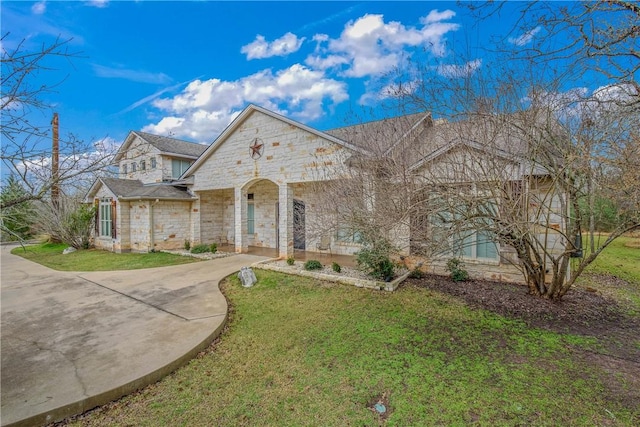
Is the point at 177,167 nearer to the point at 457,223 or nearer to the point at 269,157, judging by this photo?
the point at 269,157

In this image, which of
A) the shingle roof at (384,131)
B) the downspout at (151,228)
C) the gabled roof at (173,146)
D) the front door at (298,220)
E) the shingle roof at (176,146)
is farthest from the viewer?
the shingle roof at (176,146)

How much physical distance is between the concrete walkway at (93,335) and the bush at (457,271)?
6.70 metres

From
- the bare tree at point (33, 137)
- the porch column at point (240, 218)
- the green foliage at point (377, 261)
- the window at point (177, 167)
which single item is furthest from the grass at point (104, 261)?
the bare tree at point (33, 137)

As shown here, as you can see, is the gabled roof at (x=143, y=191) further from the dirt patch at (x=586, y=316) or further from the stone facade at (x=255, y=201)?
the dirt patch at (x=586, y=316)

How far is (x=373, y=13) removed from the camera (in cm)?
812

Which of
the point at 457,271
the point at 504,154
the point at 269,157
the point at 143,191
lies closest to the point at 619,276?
the point at 457,271

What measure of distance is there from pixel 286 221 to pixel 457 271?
6.59 meters

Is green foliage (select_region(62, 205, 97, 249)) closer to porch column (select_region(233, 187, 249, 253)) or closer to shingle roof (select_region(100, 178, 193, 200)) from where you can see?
shingle roof (select_region(100, 178, 193, 200))

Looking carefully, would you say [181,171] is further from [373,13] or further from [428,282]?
[428,282]

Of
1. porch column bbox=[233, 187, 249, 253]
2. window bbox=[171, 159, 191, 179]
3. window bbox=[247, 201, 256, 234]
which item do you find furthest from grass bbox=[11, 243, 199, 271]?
window bbox=[171, 159, 191, 179]

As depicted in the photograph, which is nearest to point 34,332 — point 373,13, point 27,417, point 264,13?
point 27,417

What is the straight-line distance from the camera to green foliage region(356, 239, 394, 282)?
776 cm

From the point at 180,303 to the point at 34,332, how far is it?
250 cm

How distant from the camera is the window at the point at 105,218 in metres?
15.6
